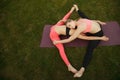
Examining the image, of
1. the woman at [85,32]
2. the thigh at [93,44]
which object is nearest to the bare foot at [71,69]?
the woman at [85,32]

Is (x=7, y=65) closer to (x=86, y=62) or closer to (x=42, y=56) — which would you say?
(x=42, y=56)

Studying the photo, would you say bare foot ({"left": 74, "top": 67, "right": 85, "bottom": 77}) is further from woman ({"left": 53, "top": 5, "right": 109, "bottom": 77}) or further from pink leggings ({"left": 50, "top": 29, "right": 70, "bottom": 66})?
pink leggings ({"left": 50, "top": 29, "right": 70, "bottom": 66})

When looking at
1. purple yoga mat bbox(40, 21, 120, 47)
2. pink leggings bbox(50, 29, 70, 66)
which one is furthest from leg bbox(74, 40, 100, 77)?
pink leggings bbox(50, 29, 70, 66)

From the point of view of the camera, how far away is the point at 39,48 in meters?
3.90

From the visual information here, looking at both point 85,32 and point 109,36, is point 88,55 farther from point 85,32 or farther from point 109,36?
point 109,36

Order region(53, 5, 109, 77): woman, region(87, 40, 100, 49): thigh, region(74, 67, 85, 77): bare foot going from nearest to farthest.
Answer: region(74, 67, 85, 77): bare foot < region(53, 5, 109, 77): woman < region(87, 40, 100, 49): thigh

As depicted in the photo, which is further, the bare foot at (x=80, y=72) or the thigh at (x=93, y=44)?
the thigh at (x=93, y=44)

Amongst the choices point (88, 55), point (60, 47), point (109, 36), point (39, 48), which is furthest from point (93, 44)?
point (39, 48)

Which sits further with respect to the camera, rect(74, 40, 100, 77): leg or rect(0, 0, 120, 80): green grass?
rect(0, 0, 120, 80): green grass

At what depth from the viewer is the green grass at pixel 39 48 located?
11.2 ft

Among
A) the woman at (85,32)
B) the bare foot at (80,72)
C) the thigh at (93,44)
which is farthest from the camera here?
the thigh at (93,44)

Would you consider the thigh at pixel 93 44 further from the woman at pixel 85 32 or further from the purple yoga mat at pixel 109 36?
the purple yoga mat at pixel 109 36

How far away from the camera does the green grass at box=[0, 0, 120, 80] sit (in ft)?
11.2

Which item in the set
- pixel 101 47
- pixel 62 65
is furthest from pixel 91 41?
pixel 62 65
